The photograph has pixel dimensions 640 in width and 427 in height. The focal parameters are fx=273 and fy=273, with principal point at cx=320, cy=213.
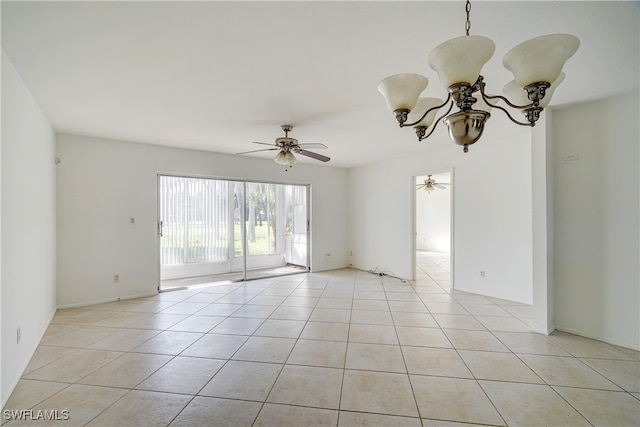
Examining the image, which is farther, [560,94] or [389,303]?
[389,303]

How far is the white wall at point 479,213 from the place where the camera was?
3.97m

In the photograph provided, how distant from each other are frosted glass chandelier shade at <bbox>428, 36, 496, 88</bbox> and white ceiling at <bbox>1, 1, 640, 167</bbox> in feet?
1.59

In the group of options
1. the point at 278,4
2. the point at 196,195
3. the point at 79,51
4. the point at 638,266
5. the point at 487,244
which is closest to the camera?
the point at 278,4

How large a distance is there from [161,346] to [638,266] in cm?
465

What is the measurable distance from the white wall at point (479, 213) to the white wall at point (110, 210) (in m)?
3.45

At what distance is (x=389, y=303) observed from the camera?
401 centimetres

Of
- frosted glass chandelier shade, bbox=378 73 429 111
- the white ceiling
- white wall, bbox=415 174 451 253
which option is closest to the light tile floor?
frosted glass chandelier shade, bbox=378 73 429 111

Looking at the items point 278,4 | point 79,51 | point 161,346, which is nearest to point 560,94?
point 278,4

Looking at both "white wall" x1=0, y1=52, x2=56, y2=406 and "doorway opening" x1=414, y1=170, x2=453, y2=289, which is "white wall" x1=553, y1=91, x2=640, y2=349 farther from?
"doorway opening" x1=414, y1=170, x2=453, y2=289

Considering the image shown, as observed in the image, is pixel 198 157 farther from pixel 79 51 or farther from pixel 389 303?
pixel 389 303

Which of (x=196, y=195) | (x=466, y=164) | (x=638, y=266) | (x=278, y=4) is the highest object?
(x=278, y=4)

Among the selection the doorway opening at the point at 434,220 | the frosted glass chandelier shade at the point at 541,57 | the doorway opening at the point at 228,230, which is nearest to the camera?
the frosted glass chandelier shade at the point at 541,57

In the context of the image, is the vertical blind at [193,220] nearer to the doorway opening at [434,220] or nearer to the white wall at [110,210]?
the white wall at [110,210]

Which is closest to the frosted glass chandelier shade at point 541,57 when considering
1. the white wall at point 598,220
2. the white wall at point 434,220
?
the white wall at point 598,220
